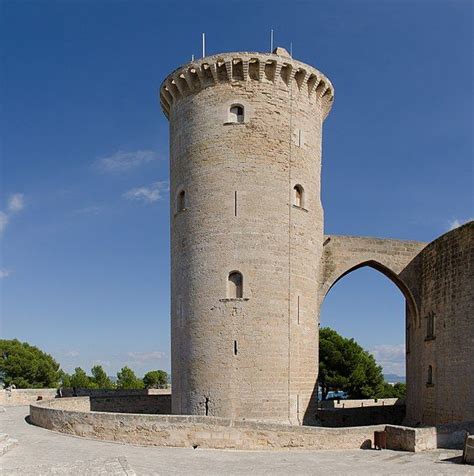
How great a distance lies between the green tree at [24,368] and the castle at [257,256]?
32893mm

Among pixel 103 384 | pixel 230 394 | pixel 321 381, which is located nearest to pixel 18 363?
pixel 103 384

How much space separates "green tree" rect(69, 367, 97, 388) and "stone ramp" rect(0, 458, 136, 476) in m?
42.3

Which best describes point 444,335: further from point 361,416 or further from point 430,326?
point 361,416

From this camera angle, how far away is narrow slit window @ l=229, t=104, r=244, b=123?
1950 cm

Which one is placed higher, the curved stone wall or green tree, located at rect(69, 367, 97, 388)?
the curved stone wall

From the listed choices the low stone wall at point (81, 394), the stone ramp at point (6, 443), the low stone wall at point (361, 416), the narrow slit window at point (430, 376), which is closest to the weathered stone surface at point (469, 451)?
the narrow slit window at point (430, 376)

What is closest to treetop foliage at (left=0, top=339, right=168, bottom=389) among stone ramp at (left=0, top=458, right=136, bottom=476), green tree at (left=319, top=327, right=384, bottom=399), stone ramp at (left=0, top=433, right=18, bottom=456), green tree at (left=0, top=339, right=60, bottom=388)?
green tree at (left=0, top=339, right=60, bottom=388)

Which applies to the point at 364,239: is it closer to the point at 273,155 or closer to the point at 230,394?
the point at 273,155

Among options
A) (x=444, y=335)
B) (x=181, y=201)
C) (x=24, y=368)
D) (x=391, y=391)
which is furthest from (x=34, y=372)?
(x=444, y=335)

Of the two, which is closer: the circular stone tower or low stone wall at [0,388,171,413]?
the circular stone tower

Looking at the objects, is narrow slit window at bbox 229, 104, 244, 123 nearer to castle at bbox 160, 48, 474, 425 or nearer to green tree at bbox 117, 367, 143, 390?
castle at bbox 160, 48, 474, 425

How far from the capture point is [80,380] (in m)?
53.6

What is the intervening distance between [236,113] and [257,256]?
16.0 feet

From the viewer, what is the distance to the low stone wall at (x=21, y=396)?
1163 inches
